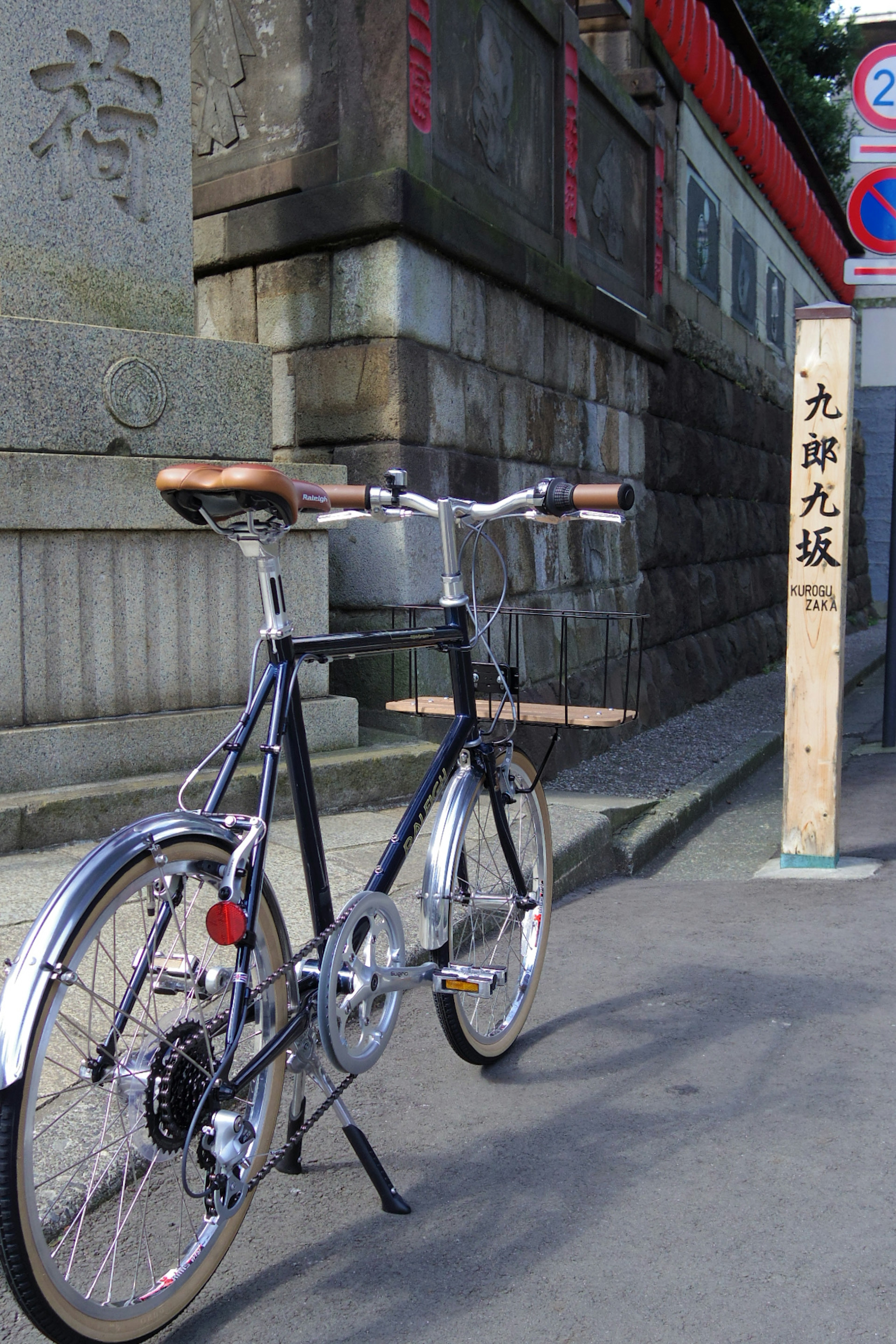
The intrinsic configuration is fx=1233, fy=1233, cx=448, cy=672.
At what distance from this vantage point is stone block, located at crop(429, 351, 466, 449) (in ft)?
18.5

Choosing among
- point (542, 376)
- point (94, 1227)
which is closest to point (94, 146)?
point (542, 376)

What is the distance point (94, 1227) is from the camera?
6.92 feet

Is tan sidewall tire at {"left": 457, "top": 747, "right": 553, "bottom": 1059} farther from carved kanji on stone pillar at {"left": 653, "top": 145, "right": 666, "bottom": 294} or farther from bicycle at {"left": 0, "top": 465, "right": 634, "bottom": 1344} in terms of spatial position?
carved kanji on stone pillar at {"left": 653, "top": 145, "right": 666, "bottom": 294}

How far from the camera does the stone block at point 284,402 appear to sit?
581cm

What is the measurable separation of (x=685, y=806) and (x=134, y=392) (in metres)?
3.22

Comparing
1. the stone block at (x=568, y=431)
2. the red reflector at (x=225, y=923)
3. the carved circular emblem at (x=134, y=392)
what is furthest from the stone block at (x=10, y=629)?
the stone block at (x=568, y=431)

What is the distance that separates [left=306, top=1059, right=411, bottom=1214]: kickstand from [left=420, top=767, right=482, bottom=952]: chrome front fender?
40 centimetres

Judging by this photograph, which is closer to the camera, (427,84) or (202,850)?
Answer: (202,850)

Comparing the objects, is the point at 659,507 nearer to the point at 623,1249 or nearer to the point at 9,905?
the point at 9,905

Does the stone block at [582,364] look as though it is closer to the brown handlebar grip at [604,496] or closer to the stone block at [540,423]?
the stone block at [540,423]

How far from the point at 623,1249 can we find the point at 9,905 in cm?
203

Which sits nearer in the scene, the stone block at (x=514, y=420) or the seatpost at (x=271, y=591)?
the seatpost at (x=271, y=591)

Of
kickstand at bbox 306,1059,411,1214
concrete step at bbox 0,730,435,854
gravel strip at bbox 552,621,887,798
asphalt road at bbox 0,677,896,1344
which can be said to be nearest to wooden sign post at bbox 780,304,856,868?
asphalt road at bbox 0,677,896,1344

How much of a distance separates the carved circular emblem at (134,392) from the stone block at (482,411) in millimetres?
1852
